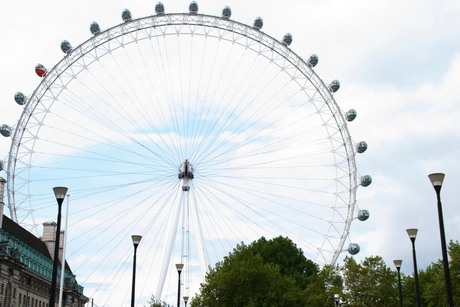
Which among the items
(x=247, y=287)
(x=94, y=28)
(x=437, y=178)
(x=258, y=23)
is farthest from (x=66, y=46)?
(x=437, y=178)

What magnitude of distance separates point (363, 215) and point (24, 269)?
43.6 m

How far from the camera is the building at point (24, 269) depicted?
8375 cm

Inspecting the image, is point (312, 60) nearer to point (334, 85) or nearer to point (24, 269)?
point (334, 85)

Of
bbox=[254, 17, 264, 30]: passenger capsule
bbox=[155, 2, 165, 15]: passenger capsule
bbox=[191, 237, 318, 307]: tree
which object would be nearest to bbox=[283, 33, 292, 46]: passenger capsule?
bbox=[254, 17, 264, 30]: passenger capsule

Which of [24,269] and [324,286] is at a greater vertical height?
[24,269]

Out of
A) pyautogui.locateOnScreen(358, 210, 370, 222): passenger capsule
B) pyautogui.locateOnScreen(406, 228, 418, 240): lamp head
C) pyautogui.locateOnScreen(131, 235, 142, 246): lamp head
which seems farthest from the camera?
pyautogui.locateOnScreen(358, 210, 370, 222): passenger capsule

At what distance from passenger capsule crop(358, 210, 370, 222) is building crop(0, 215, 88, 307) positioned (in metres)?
40.0

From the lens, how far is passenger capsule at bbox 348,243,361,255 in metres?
72.0

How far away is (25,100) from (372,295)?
37825 mm

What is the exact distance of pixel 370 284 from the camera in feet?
220

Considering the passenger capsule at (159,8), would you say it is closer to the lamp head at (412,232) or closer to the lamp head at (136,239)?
the lamp head at (136,239)

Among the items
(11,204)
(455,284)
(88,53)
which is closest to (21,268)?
(11,204)

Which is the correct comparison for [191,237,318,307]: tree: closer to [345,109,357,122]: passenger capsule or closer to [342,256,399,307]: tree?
[342,256,399,307]: tree

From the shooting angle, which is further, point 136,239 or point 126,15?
point 126,15
